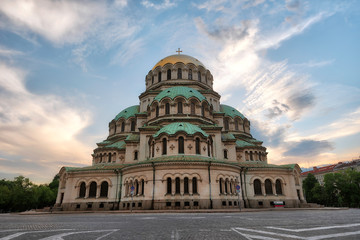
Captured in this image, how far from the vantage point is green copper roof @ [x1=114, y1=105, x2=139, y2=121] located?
4144cm

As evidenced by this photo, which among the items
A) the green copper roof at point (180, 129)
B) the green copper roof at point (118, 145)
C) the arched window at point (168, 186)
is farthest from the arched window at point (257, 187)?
the green copper roof at point (118, 145)

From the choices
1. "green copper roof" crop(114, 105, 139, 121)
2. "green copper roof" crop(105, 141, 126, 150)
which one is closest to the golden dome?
"green copper roof" crop(114, 105, 139, 121)

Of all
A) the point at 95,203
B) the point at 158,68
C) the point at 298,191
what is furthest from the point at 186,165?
the point at 158,68

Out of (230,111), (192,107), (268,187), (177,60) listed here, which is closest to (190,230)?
(192,107)

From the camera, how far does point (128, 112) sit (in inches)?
1663

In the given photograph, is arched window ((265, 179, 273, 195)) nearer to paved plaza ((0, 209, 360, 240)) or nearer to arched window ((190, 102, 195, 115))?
arched window ((190, 102, 195, 115))

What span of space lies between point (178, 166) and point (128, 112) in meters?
19.9

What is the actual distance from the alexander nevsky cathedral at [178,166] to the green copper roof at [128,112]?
0.21m

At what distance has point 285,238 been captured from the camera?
595 centimetres

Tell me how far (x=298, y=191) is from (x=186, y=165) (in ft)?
62.6

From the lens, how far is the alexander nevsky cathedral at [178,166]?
85.0 feet

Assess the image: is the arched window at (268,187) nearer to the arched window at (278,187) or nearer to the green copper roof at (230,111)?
the arched window at (278,187)

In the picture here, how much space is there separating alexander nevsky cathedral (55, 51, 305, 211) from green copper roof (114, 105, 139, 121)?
0.21 meters

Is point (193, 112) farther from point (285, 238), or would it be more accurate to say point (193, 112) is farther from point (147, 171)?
point (285, 238)
